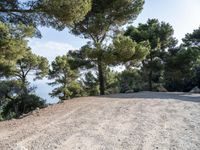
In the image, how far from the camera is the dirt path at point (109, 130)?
7.46 meters

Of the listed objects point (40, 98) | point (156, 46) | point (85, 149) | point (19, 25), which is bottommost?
point (85, 149)

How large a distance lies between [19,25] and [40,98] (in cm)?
1732

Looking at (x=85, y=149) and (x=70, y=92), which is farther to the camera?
(x=70, y=92)

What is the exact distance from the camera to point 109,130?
870 centimetres

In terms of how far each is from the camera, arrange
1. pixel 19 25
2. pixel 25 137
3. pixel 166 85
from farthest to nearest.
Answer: pixel 166 85, pixel 19 25, pixel 25 137

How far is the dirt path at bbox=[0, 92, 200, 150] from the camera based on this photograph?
24.5 feet

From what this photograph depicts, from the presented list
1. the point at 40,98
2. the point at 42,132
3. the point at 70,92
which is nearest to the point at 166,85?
the point at 70,92

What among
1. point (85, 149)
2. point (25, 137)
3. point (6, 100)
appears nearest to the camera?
point (85, 149)

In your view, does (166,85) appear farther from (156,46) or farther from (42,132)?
(42,132)

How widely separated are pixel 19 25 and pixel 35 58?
649 inches

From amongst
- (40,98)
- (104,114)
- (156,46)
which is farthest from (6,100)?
(104,114)

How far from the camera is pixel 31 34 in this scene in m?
13.9

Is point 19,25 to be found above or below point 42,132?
above

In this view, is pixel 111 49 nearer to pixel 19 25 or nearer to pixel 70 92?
pixel 19 25
